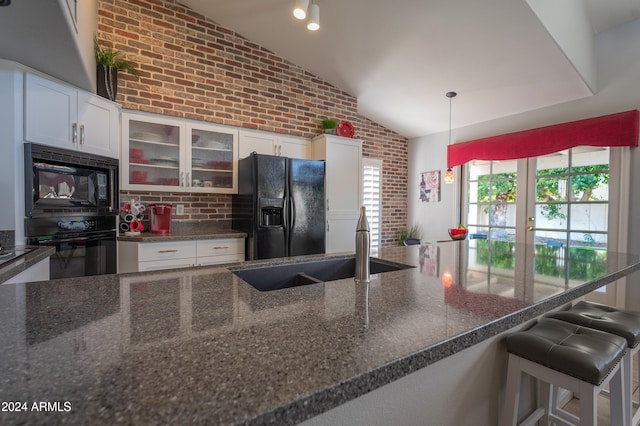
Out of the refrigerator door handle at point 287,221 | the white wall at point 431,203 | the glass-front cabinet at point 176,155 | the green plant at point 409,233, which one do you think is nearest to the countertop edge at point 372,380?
the refrigerator door handle at point 287,221

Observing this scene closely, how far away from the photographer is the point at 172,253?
2.69m

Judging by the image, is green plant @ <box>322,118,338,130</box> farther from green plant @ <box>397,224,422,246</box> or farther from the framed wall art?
green plant @ <box>397,224,422,246</box>

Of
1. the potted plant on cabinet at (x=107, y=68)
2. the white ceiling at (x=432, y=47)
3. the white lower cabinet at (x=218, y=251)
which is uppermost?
the white ceiling at (x=432, y=47)

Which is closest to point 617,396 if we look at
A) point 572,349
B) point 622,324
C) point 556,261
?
point 622,324

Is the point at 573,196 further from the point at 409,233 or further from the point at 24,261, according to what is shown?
the point at 24,261

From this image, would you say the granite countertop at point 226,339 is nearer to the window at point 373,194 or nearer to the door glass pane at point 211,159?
the door glass pane at point 211,159

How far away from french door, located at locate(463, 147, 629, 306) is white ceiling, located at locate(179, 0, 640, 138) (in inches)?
28.3

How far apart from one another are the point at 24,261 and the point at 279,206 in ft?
6.18

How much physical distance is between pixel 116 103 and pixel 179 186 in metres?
0.89

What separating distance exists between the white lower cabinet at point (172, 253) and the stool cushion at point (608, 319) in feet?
8.30

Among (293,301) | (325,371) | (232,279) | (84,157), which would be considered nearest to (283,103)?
(84,157)

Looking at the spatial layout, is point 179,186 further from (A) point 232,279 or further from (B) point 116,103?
(A) point 232,279

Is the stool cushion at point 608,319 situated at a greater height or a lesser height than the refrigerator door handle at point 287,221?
lesser

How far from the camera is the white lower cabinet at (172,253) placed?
2.58m
